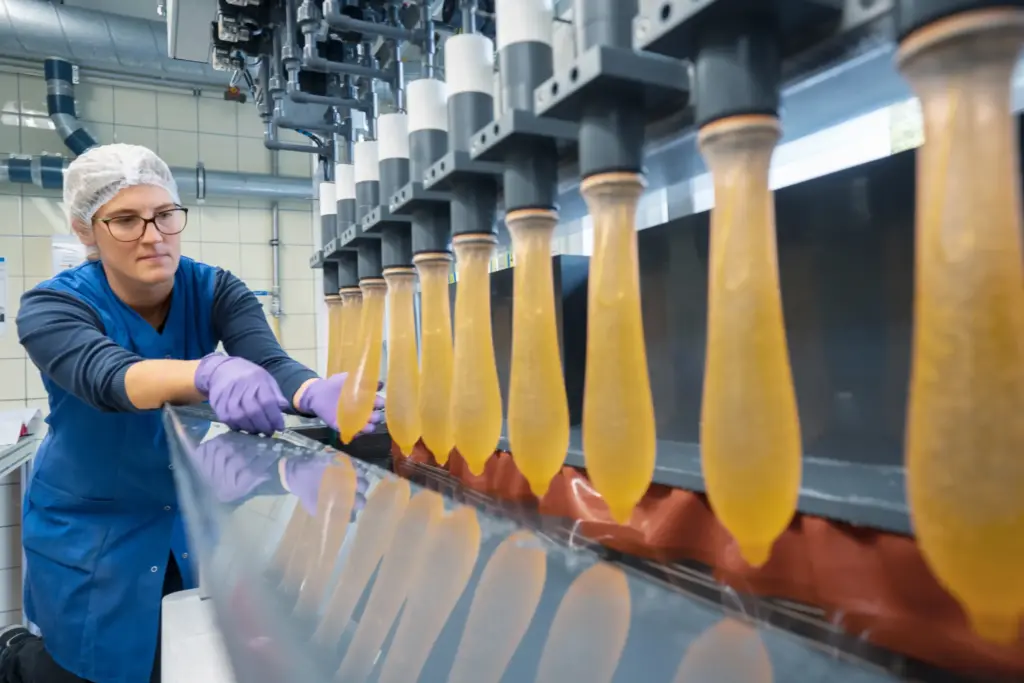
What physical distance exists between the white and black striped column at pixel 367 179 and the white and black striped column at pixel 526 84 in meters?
0.39

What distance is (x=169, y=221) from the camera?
1.19 meters

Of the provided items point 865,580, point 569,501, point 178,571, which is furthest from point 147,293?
point 865,580

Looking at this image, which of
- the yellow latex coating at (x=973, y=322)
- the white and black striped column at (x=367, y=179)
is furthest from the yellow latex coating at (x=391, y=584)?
the white and black striped column at (x=367, y=179)

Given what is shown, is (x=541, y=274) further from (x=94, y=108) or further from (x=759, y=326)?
(x=94, y=108)

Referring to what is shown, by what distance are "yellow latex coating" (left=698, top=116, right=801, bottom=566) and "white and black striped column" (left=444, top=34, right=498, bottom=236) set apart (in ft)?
1.02

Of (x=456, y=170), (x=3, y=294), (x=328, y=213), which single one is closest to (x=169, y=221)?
(x=328, y=213)

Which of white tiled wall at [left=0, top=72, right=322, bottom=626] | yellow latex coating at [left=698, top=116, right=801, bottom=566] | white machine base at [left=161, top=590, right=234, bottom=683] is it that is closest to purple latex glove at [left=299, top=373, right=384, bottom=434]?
white machine base at [left=161, top=590, right=234, bottom=683]

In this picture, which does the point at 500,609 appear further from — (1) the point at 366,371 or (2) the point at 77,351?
(2) the point at 77,351

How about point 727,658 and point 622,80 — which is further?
point 622,80

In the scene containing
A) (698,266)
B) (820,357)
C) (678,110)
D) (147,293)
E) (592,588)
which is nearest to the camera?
(592,588)

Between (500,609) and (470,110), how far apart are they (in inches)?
18.0

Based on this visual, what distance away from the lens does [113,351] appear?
0.97 meters

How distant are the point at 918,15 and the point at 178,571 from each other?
58.9 inches

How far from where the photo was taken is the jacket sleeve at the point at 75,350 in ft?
3.10
